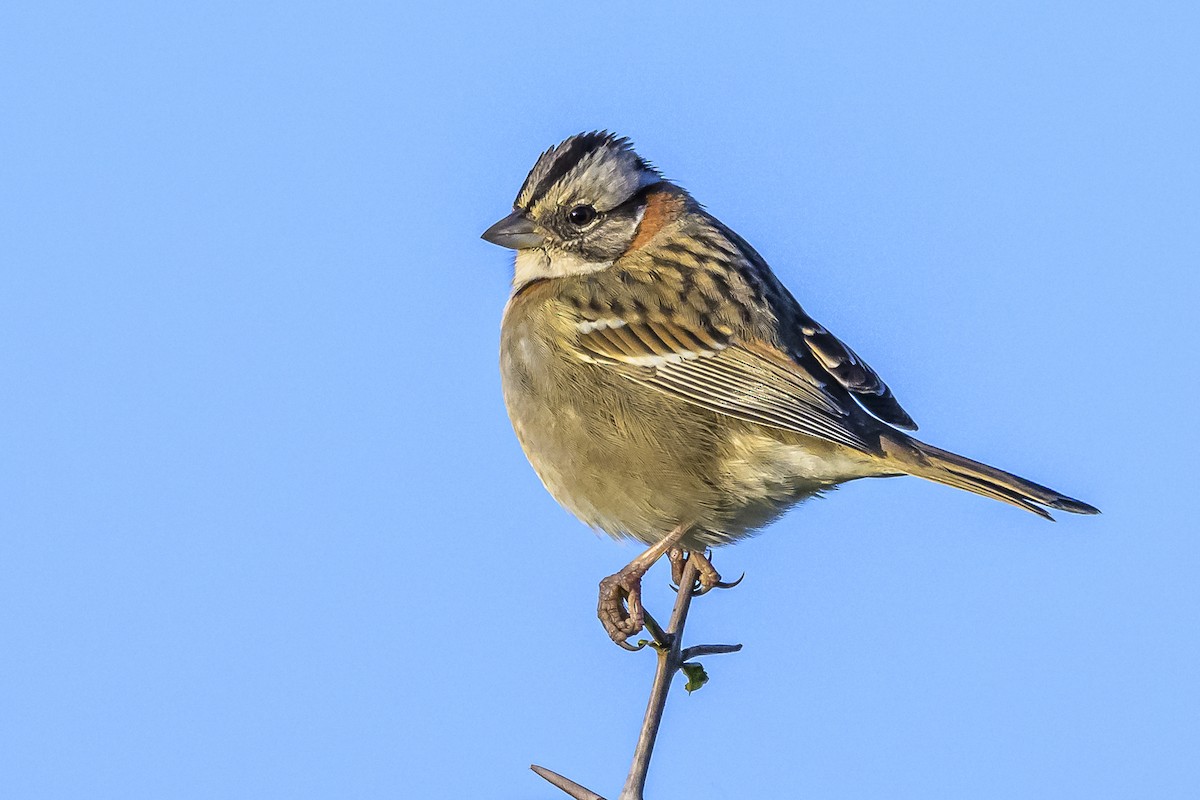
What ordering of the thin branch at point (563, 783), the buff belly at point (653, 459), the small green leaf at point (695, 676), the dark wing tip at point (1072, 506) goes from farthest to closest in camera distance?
1. the buff belly at point (653, 459)
2. the dark wing tip at point (1072, 506)
3. the small green leaf at point (695, 676)
4. the thin branch at point (563, 783)

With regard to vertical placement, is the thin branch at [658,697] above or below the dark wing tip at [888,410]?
below

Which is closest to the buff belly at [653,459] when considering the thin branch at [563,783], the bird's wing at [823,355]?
the bird's wing at [823,355]

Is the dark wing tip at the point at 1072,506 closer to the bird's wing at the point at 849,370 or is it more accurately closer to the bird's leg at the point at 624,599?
the bird's wing at the point at 849,370

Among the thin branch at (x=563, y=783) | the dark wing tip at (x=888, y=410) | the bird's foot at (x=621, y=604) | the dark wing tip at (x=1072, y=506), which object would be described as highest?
the dark wing tip at (x=888, y=410)

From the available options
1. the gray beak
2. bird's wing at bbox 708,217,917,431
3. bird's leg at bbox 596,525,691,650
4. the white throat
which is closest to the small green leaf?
bird's leg at bbox 596,525,691,650

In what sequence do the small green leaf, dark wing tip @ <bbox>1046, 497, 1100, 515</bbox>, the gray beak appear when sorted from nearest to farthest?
1. the small green leaf
2. dark wing tip @ <bbox>1046, 497, 1100, 515</bbox>
3. the gray beak

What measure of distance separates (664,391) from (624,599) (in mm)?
996

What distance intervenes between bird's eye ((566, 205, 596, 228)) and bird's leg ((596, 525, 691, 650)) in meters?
1.86

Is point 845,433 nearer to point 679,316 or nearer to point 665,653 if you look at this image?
point 679,316

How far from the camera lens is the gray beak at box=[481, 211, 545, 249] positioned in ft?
23.0

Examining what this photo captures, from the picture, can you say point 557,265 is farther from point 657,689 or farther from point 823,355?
point 657,689

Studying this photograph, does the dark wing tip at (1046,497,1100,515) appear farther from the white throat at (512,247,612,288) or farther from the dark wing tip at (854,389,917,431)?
the white throat at (512,247,612,288)

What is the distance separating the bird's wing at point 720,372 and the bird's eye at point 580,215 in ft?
2.33

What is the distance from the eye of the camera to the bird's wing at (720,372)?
20.1 ft
